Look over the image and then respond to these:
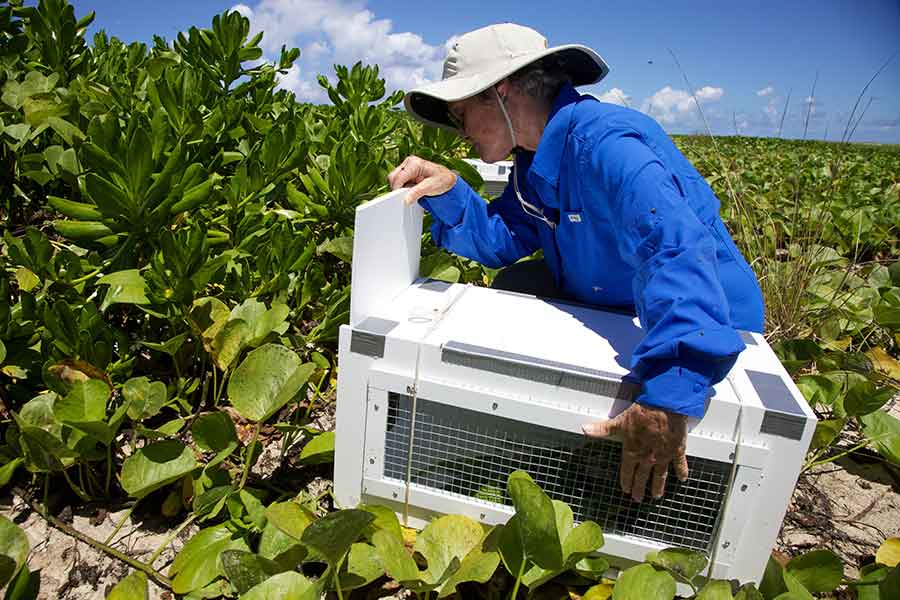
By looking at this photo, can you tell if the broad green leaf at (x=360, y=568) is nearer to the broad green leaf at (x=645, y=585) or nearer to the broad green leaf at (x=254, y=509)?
the broad green leaf at (x=254, y=509)

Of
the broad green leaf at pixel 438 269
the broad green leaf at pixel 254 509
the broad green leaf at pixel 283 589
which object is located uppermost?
the broad green leaf at pixel 438 269

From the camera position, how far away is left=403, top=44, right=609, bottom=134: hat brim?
153 centimetres

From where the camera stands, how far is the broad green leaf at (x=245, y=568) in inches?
45.5

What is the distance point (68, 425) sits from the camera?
128 centimetres

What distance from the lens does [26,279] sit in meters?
1.65

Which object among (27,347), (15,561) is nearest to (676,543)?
(15,561)

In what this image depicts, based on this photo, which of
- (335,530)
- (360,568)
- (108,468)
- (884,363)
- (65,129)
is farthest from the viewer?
(884,363)

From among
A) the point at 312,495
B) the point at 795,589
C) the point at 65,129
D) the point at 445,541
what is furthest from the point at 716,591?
the point at 65,129

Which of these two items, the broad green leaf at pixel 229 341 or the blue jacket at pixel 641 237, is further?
the broad green leaf at pixel 229 341

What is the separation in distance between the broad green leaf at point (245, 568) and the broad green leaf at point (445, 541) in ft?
0.91

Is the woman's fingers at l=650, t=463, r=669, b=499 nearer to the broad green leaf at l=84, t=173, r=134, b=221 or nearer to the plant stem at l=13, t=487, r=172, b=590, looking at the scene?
the plant stem at l=13, t=487, r=172, b=590

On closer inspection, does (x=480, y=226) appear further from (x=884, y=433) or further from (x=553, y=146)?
(x=884, y=433)

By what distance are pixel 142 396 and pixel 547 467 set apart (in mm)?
874

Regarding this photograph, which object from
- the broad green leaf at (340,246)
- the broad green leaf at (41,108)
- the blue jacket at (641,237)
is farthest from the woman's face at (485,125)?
the broad green leaf at (41,108)
